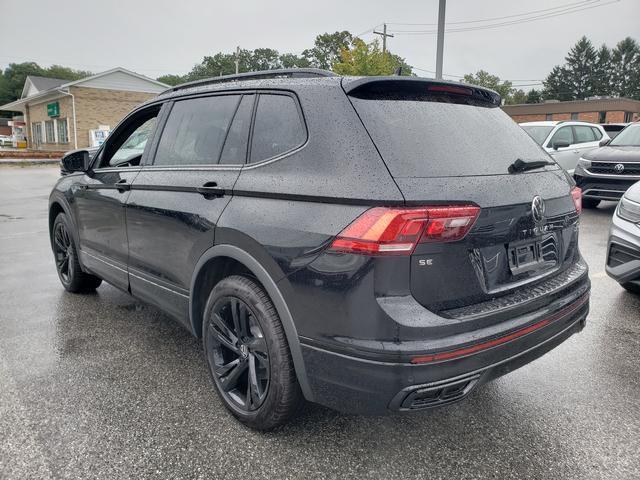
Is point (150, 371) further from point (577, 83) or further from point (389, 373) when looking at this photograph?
point (577, 83)

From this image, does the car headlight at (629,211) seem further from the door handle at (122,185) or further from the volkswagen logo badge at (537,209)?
the door handle at (122,185)

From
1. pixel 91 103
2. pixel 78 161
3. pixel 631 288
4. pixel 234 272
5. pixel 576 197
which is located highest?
pixel 91 103

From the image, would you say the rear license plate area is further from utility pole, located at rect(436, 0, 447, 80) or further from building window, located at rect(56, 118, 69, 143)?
building window, located at rect(56, 118, 69, 143)

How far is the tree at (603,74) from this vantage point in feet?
294

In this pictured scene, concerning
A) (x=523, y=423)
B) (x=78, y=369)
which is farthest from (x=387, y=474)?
(x=78, y=369)

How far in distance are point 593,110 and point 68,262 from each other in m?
48.5

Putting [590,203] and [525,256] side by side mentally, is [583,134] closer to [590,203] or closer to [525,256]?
[590,203]

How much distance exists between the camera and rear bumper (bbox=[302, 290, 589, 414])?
6.32ft

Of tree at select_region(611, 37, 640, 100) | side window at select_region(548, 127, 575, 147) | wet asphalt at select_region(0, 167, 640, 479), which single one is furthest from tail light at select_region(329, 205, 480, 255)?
tree at select_region(611, 37, 640, 100)

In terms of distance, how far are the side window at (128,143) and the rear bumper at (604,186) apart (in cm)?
833

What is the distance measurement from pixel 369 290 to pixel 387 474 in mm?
920

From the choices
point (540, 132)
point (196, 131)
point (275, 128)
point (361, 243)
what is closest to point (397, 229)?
point (361, 243)

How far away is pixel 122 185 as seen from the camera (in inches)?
139

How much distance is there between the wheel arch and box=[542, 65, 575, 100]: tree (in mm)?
100073
